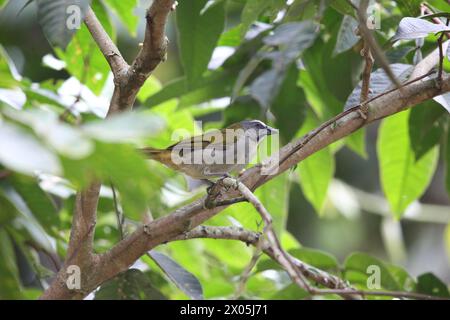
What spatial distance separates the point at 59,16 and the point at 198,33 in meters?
0.59

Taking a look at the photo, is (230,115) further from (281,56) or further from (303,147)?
(281,56)

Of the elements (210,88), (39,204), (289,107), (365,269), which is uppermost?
(210,88)

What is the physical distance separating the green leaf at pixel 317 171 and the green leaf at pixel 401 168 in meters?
0.19

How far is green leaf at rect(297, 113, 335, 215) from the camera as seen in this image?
2438 mm

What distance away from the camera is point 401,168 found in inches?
95.1

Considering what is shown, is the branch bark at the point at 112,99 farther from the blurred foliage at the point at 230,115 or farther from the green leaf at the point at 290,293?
the green leaf at the point at 290,293

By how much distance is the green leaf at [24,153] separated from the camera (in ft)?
2.50

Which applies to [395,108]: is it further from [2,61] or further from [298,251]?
[2,61]

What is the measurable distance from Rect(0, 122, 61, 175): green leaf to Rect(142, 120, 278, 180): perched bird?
131 cm

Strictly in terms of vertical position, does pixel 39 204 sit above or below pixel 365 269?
above

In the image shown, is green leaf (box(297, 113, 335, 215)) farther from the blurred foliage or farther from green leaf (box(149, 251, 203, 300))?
green leaf (box(149, 251, 203, 300))

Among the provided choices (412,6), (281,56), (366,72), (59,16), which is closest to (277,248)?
(281,56)

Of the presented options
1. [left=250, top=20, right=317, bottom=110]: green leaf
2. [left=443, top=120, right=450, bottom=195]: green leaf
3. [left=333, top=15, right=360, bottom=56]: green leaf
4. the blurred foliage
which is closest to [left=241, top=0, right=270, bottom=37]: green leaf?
the blurred foliage

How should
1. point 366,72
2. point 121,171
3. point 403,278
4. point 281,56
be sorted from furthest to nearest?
point 403,278
point 366,72
point 281,56
point 121,171
